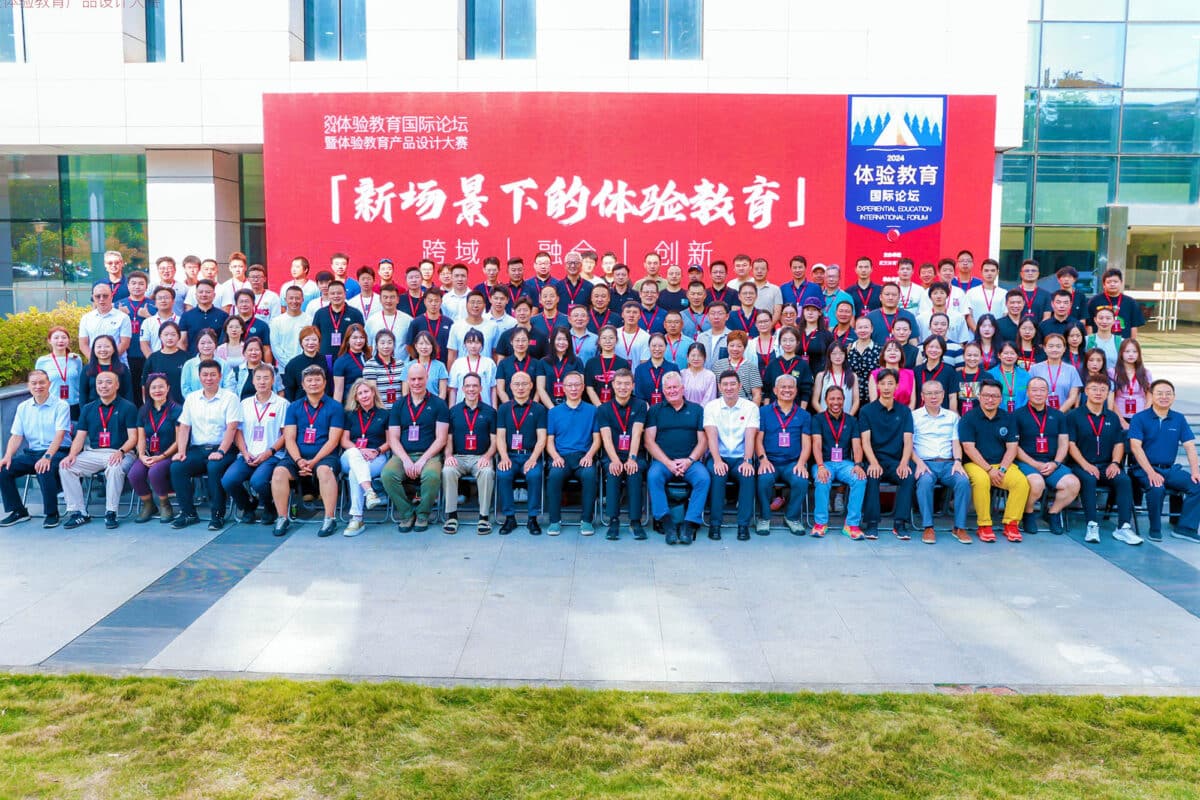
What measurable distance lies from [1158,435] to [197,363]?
8302mm

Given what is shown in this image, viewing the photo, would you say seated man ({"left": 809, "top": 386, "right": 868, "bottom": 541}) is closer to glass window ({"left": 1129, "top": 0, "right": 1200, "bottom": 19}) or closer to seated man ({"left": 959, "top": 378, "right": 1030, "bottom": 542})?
seated man ({"left": 959, "top": 378, "right": 1030, "bottom": 542})

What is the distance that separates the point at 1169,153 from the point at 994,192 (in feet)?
23.8

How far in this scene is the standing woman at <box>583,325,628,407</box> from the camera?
794 cm

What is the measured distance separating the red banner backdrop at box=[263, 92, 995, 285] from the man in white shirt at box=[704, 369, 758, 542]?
5039 mm

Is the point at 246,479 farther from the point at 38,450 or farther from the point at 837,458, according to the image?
the point at 837,458

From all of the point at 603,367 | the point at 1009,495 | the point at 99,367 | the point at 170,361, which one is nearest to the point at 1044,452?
the point at 1009,495

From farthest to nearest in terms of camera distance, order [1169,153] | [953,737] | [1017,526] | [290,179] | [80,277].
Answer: [1169,153], [80,277], [290,179], [1017,526], [953,737]

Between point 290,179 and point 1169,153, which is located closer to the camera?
point 290,179

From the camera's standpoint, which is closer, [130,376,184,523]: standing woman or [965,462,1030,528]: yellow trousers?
[965,462,1030,528]: yellow trousers

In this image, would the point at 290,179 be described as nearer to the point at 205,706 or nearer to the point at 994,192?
the point at 205,706

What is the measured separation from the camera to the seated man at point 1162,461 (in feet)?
24.4

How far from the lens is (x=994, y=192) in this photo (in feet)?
44.6

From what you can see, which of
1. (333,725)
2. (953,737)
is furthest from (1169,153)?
(333,725)

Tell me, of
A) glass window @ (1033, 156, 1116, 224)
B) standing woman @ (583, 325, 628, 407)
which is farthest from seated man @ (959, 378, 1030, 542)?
glass window @ (1033, 156, 1116, 224)
